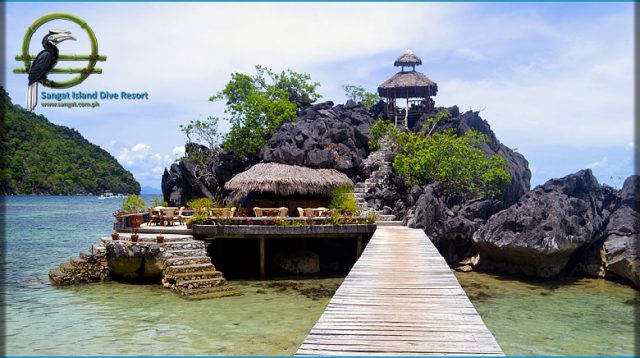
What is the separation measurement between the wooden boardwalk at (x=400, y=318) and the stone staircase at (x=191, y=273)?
750 centimetres

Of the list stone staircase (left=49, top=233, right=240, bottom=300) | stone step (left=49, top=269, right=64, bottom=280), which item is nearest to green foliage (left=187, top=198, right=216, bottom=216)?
stone staircase (left=49, top=233, right=240, bottom=300)

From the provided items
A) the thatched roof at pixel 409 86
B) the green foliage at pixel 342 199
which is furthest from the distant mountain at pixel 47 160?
the green foliage at pixel 342 199

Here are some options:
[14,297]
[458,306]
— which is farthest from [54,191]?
[458,306]

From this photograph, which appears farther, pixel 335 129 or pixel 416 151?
pixel 335 129

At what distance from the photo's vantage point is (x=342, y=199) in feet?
93.0

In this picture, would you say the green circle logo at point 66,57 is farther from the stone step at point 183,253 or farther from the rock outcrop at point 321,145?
the rock outcrop at point 321,145

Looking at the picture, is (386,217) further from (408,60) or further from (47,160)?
(47,160)

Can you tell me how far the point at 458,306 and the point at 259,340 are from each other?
6.26 meters

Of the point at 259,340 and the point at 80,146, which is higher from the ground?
the point at 80,146

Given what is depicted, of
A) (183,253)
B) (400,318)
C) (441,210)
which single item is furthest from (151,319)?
(441,210)

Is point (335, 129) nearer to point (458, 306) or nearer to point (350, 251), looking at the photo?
point (350, 251)

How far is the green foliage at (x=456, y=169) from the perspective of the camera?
96.0 feet

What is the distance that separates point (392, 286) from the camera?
11.3 m

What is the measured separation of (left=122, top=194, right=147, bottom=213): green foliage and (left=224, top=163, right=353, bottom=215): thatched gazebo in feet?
16.0
